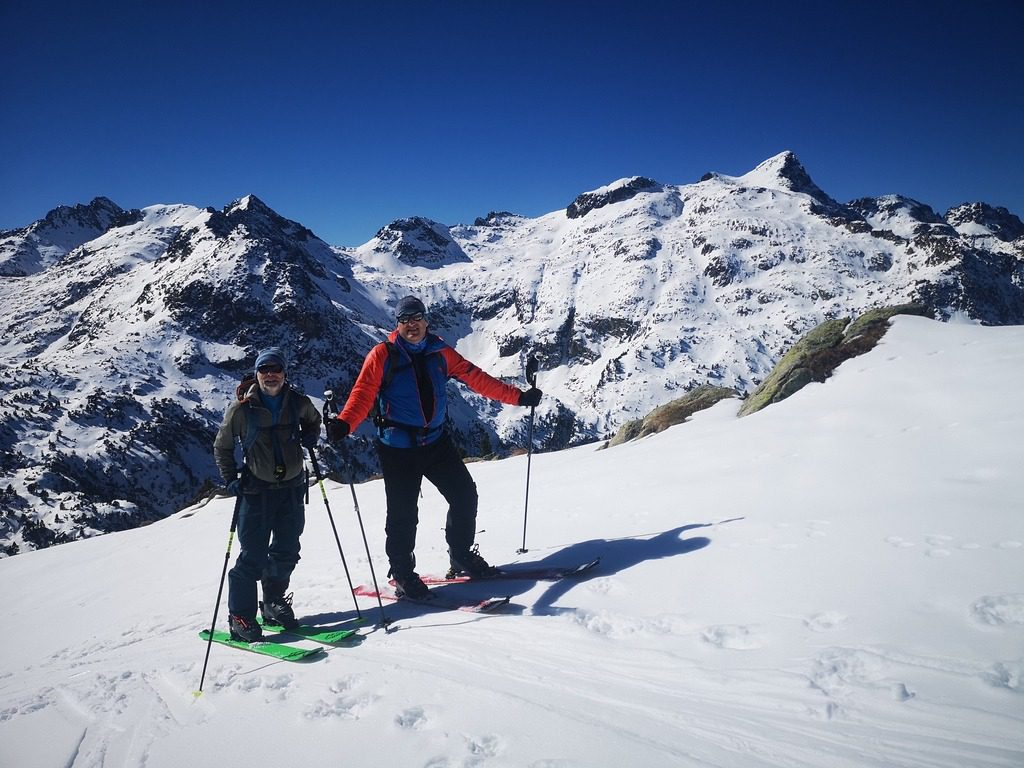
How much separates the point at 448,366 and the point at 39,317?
9318 inches

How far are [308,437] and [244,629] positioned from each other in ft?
6.79

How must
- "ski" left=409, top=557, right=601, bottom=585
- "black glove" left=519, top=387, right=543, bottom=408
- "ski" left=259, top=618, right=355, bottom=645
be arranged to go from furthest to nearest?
"black glove" left=519, top=387, right=543, bottom=408
"ski" left=409, top=557, right=601, bottom=585
"ski" left=259, top=618, right=355, bottom=645

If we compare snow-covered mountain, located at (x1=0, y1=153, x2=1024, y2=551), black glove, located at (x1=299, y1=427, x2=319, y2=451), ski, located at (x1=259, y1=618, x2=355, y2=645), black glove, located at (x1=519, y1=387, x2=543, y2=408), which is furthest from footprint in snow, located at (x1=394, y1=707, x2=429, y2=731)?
snow-covered mountain, located at (x1=0, y1=153, x2=1024, y2=551)

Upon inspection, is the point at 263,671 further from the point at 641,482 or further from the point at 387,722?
the point at 641,482

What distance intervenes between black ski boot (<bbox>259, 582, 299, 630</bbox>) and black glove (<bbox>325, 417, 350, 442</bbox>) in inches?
78.6

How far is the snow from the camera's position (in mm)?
3033

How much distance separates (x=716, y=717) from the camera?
3.21m

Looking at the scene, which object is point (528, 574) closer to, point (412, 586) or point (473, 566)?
point (473, 566)

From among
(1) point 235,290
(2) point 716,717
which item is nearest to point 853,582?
(2) point 716,717

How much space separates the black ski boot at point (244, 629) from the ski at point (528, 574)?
1959 mm

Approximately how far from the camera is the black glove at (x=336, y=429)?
17.7ft

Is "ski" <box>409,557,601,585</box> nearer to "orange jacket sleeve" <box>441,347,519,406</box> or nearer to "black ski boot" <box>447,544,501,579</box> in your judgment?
"black ski boot" <box>447,544,501,579</box>

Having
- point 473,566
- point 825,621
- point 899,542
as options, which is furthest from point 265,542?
point 899,542

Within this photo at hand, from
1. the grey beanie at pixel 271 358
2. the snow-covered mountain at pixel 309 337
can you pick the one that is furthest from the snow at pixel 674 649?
the snow-covered mountain at pixel 309 337
